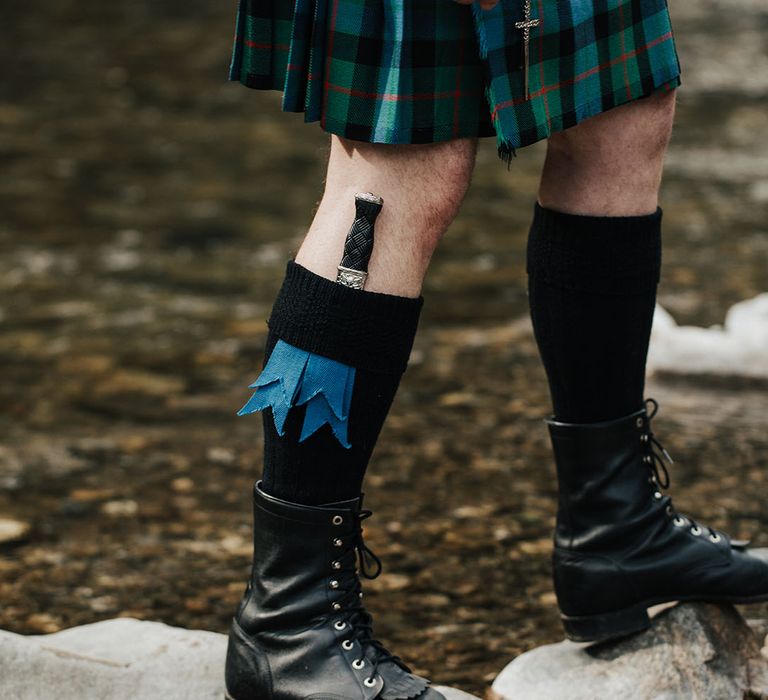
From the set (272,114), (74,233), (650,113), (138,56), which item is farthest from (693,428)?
(138,56)

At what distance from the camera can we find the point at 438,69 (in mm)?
1518

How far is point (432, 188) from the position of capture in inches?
61.2

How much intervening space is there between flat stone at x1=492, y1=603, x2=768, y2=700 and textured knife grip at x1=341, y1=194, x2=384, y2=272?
0.68 m

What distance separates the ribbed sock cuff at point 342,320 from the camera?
1.56 meters

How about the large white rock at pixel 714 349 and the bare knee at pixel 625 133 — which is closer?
the bare knee at pixel 625 133

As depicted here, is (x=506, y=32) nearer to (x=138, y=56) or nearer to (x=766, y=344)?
(x=766, y=344)

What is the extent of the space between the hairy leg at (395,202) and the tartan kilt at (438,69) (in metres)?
0.03

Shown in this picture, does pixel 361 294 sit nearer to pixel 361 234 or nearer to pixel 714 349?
pixel 361 234

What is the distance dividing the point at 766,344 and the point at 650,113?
1652 mm

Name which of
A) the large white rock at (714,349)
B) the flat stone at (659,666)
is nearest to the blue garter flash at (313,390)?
the flat stone at (659,666)

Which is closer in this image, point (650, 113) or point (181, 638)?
point (650, 113)

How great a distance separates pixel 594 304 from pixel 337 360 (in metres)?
0.43

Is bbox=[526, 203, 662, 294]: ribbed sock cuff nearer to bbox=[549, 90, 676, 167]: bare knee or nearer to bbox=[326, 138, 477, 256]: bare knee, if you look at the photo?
bbox=[549, 90, 676, 167]: bare knee

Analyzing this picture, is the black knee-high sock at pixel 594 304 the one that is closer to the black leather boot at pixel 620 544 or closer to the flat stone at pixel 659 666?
the black leather boot at pixel 620 544
